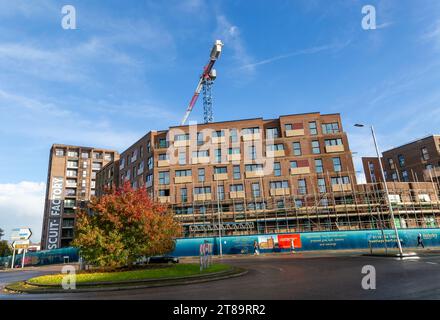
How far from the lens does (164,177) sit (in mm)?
51344

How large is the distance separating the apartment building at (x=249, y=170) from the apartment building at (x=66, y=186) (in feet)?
150

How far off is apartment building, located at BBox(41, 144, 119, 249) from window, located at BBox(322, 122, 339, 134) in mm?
66897

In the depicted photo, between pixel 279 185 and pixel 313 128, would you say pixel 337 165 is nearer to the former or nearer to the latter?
pixel 313 128

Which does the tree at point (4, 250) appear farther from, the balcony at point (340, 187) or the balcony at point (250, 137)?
the balcony at point (340, 187)

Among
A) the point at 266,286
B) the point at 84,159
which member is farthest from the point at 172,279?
the point at 84,159

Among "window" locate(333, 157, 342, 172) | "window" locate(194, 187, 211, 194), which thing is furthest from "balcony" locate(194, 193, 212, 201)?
"window" locate(333, 157, 342, 172)

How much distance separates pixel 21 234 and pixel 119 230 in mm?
41759

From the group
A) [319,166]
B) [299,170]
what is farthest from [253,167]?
[319,166]

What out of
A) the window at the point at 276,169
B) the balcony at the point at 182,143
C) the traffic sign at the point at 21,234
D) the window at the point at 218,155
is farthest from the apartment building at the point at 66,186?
the window at the point at 276,169

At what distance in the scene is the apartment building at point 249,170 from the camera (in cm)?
4594

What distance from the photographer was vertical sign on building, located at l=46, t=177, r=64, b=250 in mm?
82750
